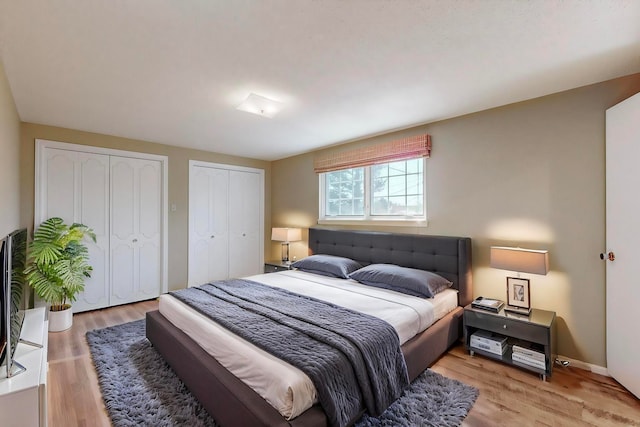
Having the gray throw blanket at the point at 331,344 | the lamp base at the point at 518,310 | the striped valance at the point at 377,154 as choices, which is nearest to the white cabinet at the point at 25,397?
the gray throw blanket at the point at 331,344

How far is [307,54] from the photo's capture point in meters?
1.96

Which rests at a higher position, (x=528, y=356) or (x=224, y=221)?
(x=224, y=221)

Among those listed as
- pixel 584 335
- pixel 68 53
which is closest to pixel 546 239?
pixel 584 335

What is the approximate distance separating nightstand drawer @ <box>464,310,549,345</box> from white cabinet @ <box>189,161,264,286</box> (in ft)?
12.4

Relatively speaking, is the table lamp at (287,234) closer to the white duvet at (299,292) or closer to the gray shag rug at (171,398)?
the white duvet at (299,292)

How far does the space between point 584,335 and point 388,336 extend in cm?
178

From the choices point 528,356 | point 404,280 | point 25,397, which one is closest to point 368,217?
point 404,280

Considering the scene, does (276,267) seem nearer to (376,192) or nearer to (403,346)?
(376,192)

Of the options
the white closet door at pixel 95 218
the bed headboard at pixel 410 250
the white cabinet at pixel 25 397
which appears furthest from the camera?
the white closet door at pixel 95 218

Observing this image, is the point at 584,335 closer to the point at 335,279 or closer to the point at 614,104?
the point at 614,104

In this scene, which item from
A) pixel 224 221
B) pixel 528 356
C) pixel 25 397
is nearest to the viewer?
pixel 25 397

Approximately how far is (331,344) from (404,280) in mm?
1373

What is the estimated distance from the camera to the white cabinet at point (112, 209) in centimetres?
359

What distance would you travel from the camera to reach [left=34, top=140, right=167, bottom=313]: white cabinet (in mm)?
3588
